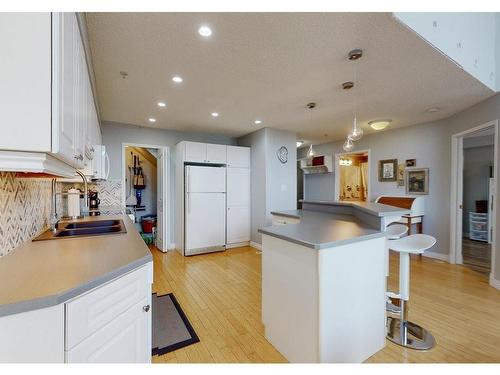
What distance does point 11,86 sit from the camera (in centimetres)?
77

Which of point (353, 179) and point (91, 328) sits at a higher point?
point (353, 179)

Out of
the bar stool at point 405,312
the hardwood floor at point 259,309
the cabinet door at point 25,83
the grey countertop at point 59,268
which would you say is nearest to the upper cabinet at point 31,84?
the cabinet door at point 25,83

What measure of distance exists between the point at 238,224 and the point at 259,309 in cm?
251

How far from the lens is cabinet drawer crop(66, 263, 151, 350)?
856 mm

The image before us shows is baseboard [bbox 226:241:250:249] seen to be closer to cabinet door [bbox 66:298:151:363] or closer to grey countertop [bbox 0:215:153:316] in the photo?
grey countertop [bbox 0:215:153:316]

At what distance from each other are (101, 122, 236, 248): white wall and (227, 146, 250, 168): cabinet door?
64cm

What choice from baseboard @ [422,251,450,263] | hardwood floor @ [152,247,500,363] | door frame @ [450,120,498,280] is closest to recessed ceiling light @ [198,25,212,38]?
hardwood floor @ [152,247,500,363]

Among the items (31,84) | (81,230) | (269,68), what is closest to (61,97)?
(31,84)

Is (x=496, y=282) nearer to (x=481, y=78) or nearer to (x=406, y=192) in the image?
(x=406, y=192)

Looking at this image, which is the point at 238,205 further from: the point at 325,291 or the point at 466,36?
the point at 466,36

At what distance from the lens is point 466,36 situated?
238 centimetres

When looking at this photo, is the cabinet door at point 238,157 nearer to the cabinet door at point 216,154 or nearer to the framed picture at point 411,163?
the cabinet door at point 216,154
